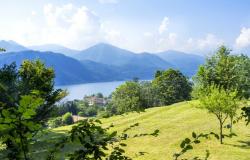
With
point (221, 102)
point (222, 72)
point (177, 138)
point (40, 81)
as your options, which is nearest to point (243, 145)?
point (221, 102)

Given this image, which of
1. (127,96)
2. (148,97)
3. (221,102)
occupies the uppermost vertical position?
(127,96)

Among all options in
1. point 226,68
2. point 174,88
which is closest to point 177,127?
point 226,68

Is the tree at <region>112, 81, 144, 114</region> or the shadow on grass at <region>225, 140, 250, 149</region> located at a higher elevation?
the tree at <region>112, 81, 144, 114</region>

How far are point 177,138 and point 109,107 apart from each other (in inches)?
3631

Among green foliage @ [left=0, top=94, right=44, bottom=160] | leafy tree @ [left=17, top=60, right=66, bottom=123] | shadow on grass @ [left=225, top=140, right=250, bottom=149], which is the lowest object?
shadow on grass @ [left=225, top=140, right=250, bottom=149]

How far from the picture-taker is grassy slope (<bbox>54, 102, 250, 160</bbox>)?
3200 cm

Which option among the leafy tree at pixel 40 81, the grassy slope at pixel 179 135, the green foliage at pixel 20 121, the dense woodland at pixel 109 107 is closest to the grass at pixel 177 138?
the grassy slope at pixel 179 135

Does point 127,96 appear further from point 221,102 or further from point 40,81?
point 221,102

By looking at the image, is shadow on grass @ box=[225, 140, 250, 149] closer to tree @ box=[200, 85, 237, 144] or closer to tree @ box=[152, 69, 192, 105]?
tree @ box=[200, 85, 237, 144]

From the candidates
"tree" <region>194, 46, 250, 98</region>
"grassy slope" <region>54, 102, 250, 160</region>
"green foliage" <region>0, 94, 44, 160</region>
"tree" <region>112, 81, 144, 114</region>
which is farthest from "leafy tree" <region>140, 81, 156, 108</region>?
"green foliage" <region>0, 94, 44, 160</region>

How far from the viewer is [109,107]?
130000 mm

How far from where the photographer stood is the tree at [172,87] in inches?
3875

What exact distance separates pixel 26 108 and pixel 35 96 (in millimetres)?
192

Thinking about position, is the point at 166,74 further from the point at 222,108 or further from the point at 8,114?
the point at 8,114
